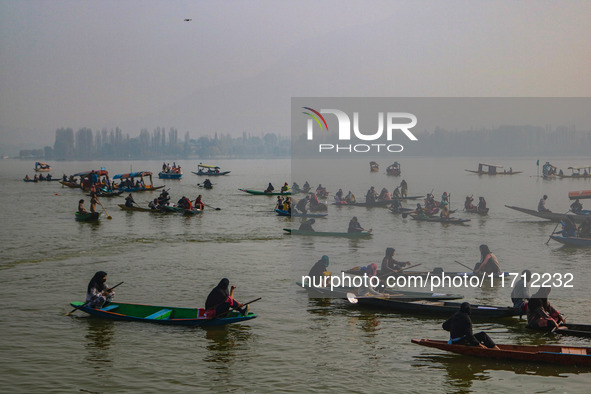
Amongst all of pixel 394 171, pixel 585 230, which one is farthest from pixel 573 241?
pixel 394 171

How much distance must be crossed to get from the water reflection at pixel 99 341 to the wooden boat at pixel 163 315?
252 millimetres

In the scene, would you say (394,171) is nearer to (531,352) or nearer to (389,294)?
(389,294)

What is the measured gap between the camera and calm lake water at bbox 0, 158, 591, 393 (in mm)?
13586

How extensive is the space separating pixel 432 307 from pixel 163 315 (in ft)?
25.0

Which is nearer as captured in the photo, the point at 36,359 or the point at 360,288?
the point at 36,359

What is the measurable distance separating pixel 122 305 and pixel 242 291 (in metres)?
5.13

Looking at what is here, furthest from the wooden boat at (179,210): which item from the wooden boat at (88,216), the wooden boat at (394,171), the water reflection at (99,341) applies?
the wooden boat at (394,171)

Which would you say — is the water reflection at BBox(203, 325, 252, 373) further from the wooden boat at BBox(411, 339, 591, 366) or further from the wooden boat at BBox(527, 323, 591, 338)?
the wooden boat at BBox(527, 323, 591, 338)

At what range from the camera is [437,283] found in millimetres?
22812

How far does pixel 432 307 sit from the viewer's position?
18.0 m

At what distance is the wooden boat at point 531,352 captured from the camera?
541 inches

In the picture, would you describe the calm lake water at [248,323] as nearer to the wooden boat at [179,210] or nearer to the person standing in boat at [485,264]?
the person standing in boat at [485,264]

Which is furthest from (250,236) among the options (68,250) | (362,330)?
(362,330)

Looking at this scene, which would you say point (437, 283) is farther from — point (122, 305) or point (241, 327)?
point (122, 305)
